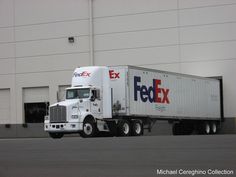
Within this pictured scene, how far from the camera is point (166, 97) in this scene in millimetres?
31875

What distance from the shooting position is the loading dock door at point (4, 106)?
44.1 meters

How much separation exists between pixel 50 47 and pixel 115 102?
47.6 feet

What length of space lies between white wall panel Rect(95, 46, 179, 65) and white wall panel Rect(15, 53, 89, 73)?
4.41ft

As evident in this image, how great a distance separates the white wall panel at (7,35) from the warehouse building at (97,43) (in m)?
0.08

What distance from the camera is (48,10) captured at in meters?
42.7

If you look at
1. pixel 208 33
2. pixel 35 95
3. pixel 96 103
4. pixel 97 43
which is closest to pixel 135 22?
pixel 97 43

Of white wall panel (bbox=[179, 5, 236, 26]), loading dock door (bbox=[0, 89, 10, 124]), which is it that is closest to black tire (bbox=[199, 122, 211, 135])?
white wall panel (bbox=[179, 5, 236, 26])

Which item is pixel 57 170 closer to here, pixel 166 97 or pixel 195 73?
pixel 166 97

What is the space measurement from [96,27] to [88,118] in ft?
46.6

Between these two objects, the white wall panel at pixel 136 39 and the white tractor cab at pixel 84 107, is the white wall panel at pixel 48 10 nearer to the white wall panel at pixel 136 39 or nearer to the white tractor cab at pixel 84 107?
the white wall panel at pixel 136 39

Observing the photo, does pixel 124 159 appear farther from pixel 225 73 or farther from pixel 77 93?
pixel 225 73

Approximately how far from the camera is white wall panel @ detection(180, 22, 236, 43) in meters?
37.7

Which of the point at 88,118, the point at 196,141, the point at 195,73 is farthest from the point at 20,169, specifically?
the point at 195,73

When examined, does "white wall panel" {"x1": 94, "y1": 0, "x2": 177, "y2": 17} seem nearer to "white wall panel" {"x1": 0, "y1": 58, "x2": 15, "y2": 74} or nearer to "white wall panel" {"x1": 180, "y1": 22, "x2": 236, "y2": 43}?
"white wall panel" {"x1": 180, "y1": 22, "x2": 236, "y2": 43}
